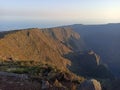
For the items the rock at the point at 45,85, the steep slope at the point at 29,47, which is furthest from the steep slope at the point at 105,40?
the rock at the point at 45,85

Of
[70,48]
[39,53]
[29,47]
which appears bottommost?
[70,48]

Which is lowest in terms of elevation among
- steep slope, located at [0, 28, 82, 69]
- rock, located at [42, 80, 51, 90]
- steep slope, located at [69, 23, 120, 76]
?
steep slope, located at [69, 23, 120, 76]

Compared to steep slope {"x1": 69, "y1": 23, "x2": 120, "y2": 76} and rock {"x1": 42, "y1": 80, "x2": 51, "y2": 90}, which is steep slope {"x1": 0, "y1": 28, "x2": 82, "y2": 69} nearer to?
steep slope {"x1": 69, "y1": 23, "x2": 120, "y2": 76}

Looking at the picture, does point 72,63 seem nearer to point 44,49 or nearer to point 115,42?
point 44,49

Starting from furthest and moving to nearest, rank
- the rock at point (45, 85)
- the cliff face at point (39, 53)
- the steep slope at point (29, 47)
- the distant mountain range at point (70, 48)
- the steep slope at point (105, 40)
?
the steep slope at point (105, 40) → the distant mountain range at point (70, 48) → the steep slope at point (29, 47) → the cliff face at point (39, 53) → the rock at point (45, 85)

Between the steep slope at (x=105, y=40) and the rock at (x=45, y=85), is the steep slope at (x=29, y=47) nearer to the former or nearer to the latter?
the steep slope at (x=105, y=40)

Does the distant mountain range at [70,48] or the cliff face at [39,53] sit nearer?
the cliff face at [39,53]

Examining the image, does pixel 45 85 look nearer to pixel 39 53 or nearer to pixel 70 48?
pixel 39 53

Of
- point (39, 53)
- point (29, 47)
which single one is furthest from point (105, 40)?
point (29, 47)

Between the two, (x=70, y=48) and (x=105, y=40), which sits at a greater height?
(x=70, y=48)

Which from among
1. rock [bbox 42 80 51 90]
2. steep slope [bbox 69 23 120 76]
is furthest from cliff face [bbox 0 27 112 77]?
rock [bbox 42 80 51 90]

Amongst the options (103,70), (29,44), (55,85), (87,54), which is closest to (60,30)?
(87,54)
